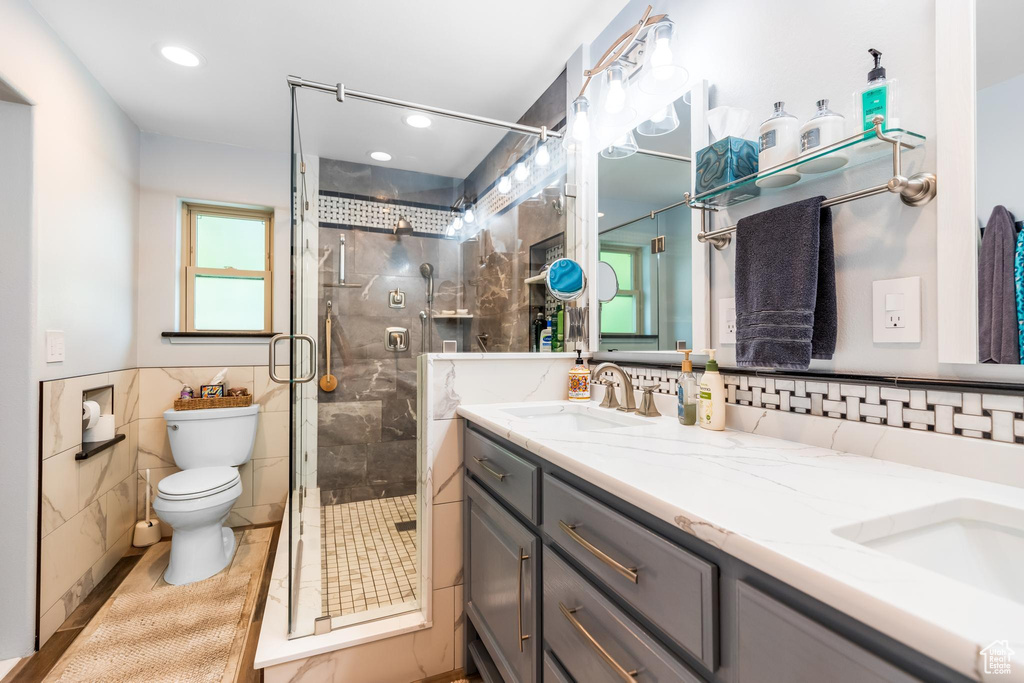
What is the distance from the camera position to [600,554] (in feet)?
2.74

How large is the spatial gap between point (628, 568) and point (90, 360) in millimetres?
2612

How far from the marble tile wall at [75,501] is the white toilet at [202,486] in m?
0.27

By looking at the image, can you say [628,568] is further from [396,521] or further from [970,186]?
[396,521]

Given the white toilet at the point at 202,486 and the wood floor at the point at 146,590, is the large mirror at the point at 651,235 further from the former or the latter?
the white toilet at the point at 202,486

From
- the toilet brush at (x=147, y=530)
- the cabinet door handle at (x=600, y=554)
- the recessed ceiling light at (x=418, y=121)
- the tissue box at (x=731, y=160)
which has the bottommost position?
the toilet brush at (x=147, y=530)

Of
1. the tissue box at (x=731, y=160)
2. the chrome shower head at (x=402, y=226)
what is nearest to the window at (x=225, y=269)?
the chrome shower head at (x=402, y=226)

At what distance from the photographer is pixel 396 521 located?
1937 mm

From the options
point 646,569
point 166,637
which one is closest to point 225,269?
point 166,637

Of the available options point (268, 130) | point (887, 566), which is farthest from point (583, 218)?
point (268, 130)

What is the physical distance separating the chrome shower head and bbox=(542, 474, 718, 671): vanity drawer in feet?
4.79

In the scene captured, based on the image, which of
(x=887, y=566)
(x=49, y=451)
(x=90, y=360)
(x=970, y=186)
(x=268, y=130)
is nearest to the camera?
(x=887, y=566)

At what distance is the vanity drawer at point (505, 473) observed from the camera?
112cm

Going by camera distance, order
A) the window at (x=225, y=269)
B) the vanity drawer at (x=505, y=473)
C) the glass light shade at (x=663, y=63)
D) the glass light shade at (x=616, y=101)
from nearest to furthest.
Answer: the vanity drawer at (x=505, y=473), the glass light shade at (x=663, y=63), the glass light shade at (x=616, y=101), the window at (x=225, y=269)

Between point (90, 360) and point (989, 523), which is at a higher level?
point (90, 360)
